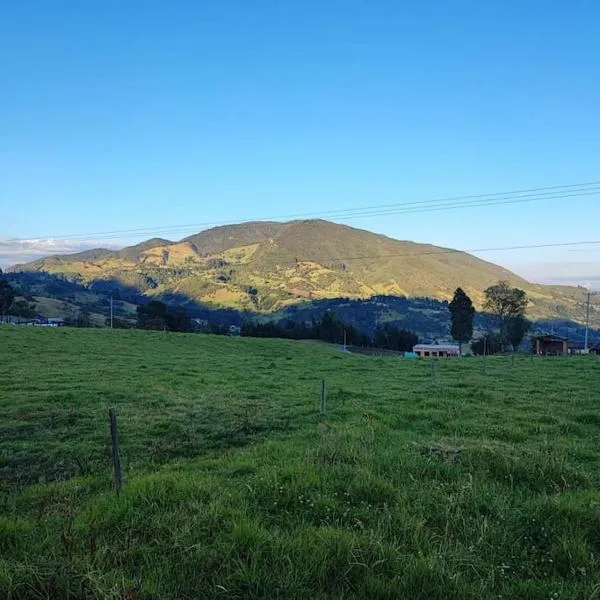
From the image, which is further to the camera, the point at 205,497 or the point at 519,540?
the point at 205,497

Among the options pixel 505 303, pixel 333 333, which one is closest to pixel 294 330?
pixel 333 333

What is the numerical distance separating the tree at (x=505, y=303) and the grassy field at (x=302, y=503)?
84.0 meters

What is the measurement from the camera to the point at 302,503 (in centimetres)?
617

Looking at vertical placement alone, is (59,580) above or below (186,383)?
above

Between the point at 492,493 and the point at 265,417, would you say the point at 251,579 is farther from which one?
the point at 265,417

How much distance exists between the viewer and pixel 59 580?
4285mm

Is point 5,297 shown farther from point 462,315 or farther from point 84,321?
point 462,315

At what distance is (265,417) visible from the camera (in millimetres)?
13109

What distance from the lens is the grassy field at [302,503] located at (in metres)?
4.57

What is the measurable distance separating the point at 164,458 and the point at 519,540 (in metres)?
6.09

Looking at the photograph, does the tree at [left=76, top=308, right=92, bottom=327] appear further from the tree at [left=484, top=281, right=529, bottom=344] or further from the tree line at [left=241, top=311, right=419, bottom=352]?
the tree at [left=484, top=281, right=529, bottom=344]

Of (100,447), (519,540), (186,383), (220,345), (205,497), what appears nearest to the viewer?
(519,540)

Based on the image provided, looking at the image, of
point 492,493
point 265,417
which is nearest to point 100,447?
point 265,417

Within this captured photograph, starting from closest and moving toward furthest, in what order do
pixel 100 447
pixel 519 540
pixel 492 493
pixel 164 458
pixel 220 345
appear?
pixel 519 540 < pixel 492 493 < pixel 164 458 < pixel 100 447 < pixel 220 345
